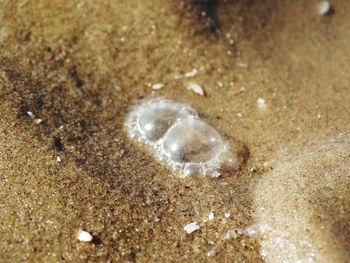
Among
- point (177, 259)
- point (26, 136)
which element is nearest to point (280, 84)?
point (177, 259)

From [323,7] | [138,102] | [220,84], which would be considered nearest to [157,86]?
[138,102]

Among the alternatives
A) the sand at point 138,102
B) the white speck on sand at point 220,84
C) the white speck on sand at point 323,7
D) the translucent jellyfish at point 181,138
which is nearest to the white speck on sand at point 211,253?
the sand at point 138,102

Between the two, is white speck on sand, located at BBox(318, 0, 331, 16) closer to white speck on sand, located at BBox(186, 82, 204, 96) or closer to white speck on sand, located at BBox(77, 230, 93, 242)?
white speck on sand, located at BBox(186, 82, 204, 96)

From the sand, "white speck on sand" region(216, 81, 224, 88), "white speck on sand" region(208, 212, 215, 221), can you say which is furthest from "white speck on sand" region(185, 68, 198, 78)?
"white speck on sand" region(208, 212, 215, 221)

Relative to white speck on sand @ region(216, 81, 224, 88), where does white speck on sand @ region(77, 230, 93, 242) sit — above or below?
above

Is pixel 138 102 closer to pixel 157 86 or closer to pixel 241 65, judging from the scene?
pixel 157 86
